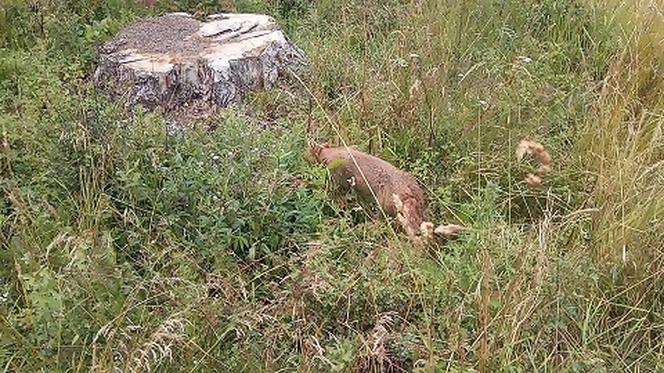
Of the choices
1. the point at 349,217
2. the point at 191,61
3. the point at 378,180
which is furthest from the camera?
the point at 191,61

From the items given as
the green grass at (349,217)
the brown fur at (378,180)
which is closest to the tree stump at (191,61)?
the green grass at (349,217)

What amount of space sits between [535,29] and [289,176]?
214 cm

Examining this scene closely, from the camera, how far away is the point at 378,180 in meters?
3.39

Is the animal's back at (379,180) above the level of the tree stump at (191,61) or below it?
below

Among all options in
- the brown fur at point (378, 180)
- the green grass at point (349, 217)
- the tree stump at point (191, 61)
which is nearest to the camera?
the green grass at point (349, 217)

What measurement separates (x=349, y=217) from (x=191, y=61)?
4.67ft

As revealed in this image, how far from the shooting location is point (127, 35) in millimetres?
4445

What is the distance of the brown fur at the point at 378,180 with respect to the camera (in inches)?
131

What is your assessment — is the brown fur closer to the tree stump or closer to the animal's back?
the animal's back

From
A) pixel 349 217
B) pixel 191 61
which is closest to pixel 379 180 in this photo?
pixel 349 217

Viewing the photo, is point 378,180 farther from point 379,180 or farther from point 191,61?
point 191,61

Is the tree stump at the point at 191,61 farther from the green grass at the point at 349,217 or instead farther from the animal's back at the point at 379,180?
the animal's back at the point at 379,180

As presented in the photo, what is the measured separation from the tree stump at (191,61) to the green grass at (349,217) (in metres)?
0.14

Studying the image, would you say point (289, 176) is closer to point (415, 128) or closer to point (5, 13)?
point (415, 128)
